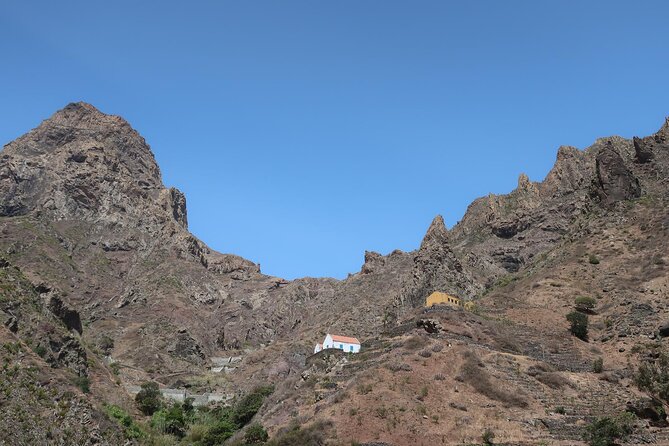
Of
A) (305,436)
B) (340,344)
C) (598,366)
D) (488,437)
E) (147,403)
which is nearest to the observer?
(488,437)

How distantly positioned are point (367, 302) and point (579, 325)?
193 ft

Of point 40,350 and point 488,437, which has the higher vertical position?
point 40,350

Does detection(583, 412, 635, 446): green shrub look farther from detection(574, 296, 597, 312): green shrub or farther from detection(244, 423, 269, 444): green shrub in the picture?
detection(574, 296, 597, 312): green shrub

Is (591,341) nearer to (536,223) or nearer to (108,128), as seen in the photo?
(536,223)

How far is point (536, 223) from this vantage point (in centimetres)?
11431

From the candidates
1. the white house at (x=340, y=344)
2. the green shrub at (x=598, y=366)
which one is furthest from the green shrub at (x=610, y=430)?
the white house at (x=340, y=344)

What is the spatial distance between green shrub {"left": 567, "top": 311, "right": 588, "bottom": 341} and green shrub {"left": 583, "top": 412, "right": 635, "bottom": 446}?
75.5ft

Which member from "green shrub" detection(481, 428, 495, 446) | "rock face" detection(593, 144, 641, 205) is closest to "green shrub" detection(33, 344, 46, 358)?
"green shrub" detection(481, 428, 495, 446)

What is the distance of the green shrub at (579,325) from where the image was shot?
51969 millimetres

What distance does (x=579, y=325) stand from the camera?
5200cm

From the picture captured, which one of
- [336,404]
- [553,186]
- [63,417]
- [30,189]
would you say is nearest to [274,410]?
[336,404]

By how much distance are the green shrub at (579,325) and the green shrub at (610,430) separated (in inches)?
906

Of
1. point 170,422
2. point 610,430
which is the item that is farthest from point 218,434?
point 610,430

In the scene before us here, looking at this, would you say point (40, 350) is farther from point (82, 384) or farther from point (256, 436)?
point (256, 436)
